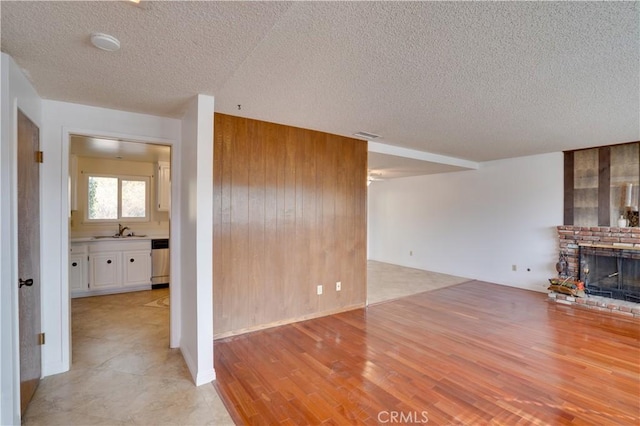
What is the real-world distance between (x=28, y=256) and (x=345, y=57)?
8.85 feet

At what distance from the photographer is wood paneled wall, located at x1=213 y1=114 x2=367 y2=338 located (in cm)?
330

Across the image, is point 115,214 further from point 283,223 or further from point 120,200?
point 283,223

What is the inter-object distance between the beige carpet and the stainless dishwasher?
11.7 ft

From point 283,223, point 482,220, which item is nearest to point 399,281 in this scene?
point 482,220

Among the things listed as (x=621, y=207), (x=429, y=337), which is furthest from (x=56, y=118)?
(x=621, y=207)

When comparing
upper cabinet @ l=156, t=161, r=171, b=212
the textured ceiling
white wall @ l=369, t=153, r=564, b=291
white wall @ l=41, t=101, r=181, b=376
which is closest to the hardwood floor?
white wall @ l=41, t=101, r=181, b=376

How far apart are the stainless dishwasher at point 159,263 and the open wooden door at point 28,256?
109 inches

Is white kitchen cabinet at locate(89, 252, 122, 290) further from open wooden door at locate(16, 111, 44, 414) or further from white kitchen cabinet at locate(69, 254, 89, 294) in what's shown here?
open wooden door at locate(16, 111, 44, 414)

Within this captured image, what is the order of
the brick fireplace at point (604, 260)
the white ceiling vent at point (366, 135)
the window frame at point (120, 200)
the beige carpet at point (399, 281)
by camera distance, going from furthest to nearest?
the window frame at point (120, 200) → the beige carpet at point (399, 281) → the brick fireplace at point (604, 260) → the white ceiling vent at point (366, 135)

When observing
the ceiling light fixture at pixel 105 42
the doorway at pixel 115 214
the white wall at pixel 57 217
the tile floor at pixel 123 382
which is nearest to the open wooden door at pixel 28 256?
the white wall at pixel 57 217

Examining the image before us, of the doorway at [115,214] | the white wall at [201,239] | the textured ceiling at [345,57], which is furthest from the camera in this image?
the doorway at [115,214]

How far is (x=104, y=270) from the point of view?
15.6ft

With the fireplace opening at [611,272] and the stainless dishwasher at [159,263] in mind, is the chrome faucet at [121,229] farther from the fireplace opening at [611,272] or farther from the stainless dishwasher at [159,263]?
the fireplace opening at [611,272]

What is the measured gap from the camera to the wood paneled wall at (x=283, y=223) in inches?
130
